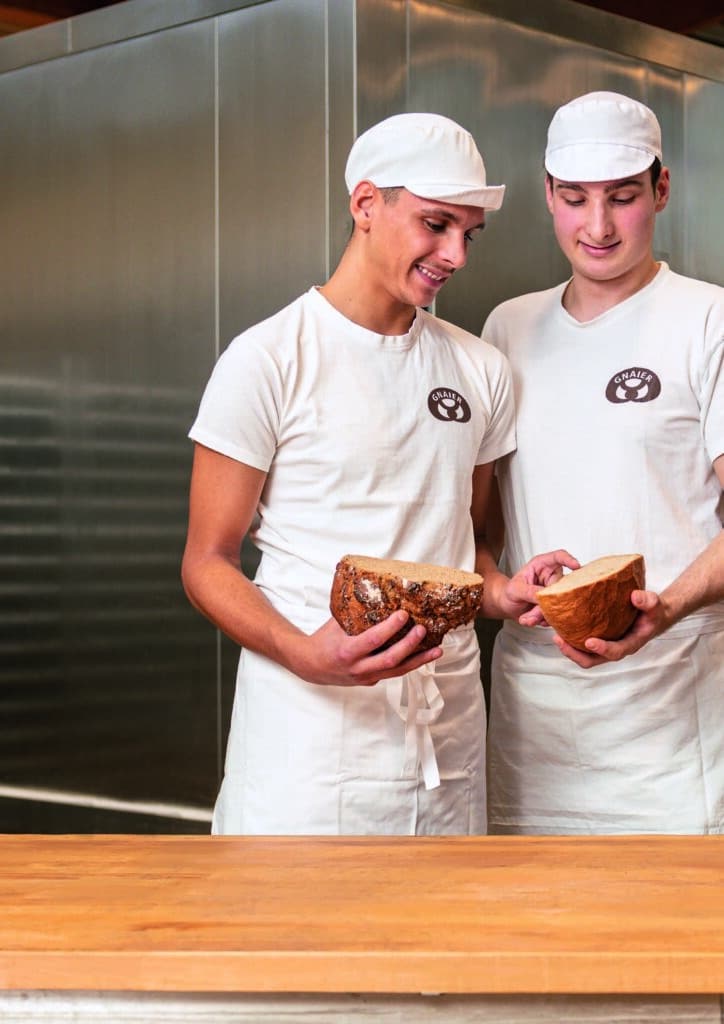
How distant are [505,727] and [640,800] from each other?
266 millimetres

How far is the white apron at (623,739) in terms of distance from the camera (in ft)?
7.50

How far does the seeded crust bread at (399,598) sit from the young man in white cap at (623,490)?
0.49m

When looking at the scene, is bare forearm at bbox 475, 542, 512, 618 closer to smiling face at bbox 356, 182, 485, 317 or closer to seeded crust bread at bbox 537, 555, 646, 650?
seeded crust bread at bbox 537, 555, 646, 650

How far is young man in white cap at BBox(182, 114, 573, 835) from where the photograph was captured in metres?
2.11

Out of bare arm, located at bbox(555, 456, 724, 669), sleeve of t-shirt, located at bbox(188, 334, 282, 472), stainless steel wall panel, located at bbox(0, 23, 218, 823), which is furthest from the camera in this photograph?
stainless steel wall panel, located at bbox(0, 23, 218, 823)

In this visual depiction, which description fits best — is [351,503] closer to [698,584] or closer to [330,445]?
[330,445]

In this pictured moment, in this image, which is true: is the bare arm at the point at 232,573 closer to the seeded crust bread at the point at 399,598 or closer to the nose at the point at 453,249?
the seeded crust bread at the point at 399,598

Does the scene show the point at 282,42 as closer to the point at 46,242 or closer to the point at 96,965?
the point at 46,242

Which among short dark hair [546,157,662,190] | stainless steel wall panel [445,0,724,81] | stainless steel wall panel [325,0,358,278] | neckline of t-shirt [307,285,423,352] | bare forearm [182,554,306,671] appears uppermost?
stainless steel wall panel [445,0,724,81]

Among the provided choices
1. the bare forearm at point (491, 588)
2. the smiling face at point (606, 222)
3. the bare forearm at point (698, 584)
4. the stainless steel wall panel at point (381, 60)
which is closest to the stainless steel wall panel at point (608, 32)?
the stainless steel wall panel at point (381, 60)

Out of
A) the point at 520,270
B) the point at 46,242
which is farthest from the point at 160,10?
the point at 520,270

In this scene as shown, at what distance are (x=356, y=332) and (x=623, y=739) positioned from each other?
801 millimetres

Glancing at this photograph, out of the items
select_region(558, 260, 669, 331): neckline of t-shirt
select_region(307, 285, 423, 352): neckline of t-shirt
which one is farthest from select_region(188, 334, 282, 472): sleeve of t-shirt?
select_region(558, 260, 669, 331): neckline of t-shirt

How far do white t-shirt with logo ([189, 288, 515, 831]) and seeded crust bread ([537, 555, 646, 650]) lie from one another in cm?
29
